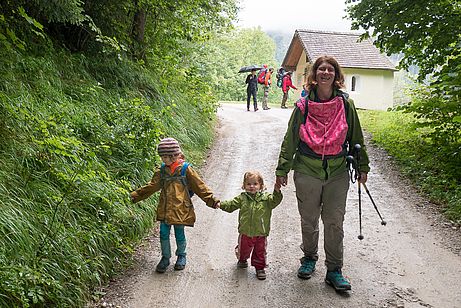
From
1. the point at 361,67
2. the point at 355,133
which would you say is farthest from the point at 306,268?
the point at 361,67

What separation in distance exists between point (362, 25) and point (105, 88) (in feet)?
18.0

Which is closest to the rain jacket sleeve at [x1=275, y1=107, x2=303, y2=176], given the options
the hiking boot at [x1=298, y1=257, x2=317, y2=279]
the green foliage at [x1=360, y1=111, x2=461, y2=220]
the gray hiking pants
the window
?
the gray hiking pants

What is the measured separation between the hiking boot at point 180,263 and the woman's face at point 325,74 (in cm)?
229

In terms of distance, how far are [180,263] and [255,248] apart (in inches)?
32.0

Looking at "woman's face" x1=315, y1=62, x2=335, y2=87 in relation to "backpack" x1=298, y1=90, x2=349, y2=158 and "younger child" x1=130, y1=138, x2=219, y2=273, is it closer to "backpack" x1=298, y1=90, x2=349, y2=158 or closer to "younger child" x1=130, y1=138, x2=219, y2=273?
"backpack" x1=298, y1=90, x2=349, y2=158

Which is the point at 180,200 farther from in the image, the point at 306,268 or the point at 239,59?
the point at 239,59

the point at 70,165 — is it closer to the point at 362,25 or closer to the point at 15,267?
the point at 15,267

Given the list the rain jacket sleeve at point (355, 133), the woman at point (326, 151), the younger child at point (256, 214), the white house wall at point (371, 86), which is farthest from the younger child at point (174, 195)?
the white house wall at point (371, 86)

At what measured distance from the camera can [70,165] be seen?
15.9 ft

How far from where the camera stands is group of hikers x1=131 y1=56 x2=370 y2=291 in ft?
13.0

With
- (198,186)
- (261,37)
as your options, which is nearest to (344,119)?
(198,186)

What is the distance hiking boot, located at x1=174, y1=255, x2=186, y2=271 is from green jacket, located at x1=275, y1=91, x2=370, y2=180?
141 cm

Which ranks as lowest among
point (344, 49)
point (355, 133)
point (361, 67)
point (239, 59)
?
point (355, 133)

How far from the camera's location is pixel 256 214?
170 inches
